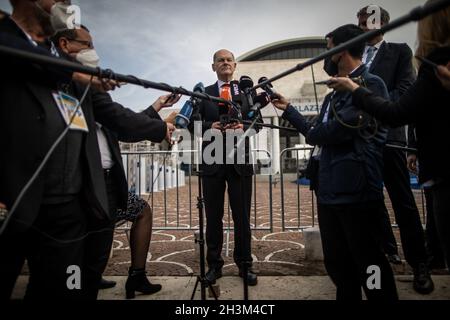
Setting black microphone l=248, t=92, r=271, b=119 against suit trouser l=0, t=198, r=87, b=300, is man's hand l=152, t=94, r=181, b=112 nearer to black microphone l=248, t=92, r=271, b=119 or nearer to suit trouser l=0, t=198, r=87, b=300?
black microphone l=248, t=92, r=271, b=119

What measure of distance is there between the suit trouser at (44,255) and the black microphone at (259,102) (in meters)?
1.33

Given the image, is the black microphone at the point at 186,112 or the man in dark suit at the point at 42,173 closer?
the man in dark suit at the point at 42,173

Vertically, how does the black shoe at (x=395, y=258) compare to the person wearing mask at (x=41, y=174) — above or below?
below

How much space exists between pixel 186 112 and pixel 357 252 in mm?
1345

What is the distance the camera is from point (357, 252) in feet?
5.44

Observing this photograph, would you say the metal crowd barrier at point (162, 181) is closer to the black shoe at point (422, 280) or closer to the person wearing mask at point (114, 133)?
the person wearing mask at point (114, 133)

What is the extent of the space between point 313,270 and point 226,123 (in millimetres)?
1791

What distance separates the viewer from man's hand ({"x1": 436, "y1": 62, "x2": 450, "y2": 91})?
45.3 inches

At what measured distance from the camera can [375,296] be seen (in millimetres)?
1664

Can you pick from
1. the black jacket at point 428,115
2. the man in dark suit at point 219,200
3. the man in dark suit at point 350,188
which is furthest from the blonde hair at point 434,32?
the man in dark suit at point 219,200

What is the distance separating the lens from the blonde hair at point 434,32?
4.12 feet

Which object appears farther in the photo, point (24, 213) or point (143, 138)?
point (143, 138)
